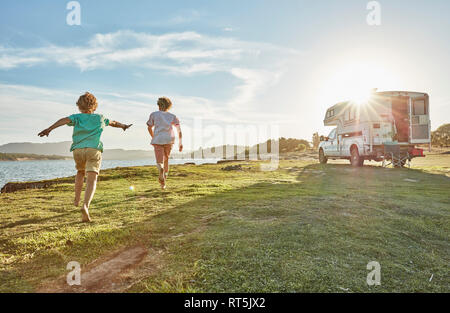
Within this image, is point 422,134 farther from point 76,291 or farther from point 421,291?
point 76,291

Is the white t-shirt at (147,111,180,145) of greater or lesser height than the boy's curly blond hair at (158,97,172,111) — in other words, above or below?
below

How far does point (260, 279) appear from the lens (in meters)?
2.29

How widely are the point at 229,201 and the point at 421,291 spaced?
371 cm

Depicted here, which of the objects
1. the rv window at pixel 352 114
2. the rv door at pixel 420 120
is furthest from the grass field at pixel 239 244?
the rv door at pixel 420 120

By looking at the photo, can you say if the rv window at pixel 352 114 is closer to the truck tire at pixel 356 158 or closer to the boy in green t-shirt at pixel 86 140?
the truck tire at pixel 356 158

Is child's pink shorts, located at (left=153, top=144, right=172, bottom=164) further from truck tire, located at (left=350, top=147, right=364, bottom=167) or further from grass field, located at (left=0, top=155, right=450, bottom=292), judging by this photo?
truck tire, located at (left=350, top=147, right=364, bottom=167)

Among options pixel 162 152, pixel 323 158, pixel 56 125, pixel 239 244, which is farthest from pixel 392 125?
pixel 56 125

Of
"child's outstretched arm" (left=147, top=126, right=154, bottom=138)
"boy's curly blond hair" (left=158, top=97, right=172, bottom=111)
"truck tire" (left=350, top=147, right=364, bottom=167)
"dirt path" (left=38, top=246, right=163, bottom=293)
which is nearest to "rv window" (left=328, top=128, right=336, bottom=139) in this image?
"truck tire" (left=350, top=147, right=364, bottom=167)

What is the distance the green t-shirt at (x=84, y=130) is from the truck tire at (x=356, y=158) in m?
15.0

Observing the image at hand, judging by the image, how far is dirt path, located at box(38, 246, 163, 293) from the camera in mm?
2209

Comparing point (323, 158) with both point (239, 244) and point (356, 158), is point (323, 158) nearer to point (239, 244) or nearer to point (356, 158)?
point (356, 158)

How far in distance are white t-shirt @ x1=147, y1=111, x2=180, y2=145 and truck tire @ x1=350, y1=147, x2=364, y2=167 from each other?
1280 cm
